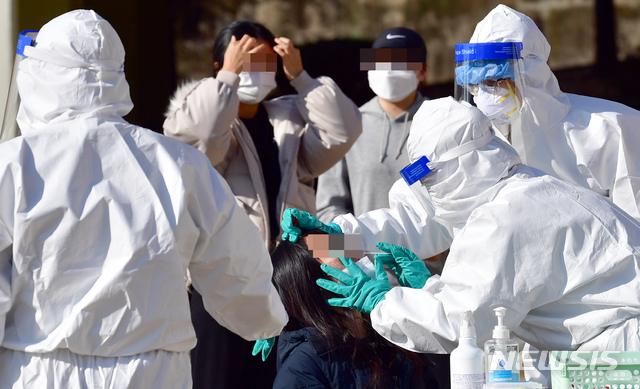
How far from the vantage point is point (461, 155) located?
2.52 m

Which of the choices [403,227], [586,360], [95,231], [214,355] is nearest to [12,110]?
[95,231]

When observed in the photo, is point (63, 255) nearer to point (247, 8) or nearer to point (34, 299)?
point (34, 299)

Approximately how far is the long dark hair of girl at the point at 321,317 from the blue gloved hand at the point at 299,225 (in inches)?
2.0

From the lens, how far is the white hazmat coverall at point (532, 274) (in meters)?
2.30

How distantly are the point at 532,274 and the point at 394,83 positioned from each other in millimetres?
2051

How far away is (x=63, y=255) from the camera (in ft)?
6.78

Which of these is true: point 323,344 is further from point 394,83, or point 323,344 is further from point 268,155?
point 394,83

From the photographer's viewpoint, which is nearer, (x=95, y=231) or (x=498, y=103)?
(x=95, y=231)

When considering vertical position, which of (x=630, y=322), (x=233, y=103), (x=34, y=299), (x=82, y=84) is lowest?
(x=630, y=322)

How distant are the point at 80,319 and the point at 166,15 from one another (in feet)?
11.5

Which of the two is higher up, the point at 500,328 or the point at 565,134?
the point at 565,134

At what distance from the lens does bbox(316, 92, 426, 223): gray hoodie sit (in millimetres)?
4078

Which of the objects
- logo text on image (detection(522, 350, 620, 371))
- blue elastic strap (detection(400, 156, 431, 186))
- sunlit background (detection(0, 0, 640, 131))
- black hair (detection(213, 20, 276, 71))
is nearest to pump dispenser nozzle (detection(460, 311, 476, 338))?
logo text on image (detection(522, 350, 620, 371))

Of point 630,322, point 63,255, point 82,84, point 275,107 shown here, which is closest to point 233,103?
point 275,107
